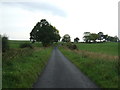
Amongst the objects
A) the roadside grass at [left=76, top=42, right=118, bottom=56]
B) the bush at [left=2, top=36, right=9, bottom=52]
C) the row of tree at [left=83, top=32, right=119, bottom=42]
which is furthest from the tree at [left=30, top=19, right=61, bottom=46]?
the row of tree at [left=83, top=32, right=119, bottom=42]

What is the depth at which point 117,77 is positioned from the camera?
1048cm

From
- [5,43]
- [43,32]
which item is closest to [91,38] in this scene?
[43,32]

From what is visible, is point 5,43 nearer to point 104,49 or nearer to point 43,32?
point 43,32

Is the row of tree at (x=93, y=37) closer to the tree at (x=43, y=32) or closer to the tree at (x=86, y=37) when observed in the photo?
the tree at (x=86, y=37)

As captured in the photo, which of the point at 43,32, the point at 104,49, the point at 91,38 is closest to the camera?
the point at 104,49

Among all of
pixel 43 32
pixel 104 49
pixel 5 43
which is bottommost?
pixel 104 49

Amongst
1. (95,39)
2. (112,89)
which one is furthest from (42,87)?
(95,39)

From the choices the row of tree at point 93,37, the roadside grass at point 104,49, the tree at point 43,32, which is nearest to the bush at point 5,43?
the roadside grass at point 104,49

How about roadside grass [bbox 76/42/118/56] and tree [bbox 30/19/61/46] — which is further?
tree [bbox 30/19/61/46]

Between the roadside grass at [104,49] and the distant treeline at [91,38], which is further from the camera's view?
the distant treeline at [91,38]

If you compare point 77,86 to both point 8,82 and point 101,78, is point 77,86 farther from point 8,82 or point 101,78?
point 8,82

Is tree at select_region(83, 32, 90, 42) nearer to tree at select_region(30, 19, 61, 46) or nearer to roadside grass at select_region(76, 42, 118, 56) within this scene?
roadside grass at select_region(76, 42, 118, 56)

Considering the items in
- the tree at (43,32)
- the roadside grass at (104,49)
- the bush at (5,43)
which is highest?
the tree at (43,32)

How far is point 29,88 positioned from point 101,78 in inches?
172
